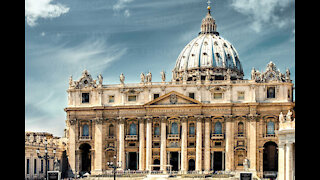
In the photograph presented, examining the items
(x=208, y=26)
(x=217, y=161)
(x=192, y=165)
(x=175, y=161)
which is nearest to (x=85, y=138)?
(x=175, y=161)

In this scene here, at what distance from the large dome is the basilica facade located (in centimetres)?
2317

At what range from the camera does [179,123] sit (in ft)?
246

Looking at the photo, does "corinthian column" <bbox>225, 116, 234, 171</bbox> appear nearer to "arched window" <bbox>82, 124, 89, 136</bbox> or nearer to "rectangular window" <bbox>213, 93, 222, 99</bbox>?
"rectangular window" <bbox>213, 93, 222, 99</bbox>

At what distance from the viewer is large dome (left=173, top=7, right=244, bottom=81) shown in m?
101

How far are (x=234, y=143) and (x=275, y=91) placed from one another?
413 inches

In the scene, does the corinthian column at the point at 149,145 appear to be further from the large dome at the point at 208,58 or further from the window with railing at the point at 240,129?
the large dome at the point at 208,58

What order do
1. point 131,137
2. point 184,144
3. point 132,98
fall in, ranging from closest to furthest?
point 184,144
point 131,137
point 132,98

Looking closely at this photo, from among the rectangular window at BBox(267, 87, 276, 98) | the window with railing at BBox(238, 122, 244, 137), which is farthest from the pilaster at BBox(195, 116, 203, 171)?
the rectangular window at BBox(267, 87, 276, 98)

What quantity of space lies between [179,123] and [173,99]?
4.02 meters

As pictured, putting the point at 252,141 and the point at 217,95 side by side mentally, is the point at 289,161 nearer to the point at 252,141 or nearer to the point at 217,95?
the point at 252,141

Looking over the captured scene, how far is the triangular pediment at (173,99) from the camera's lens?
2918 inches
